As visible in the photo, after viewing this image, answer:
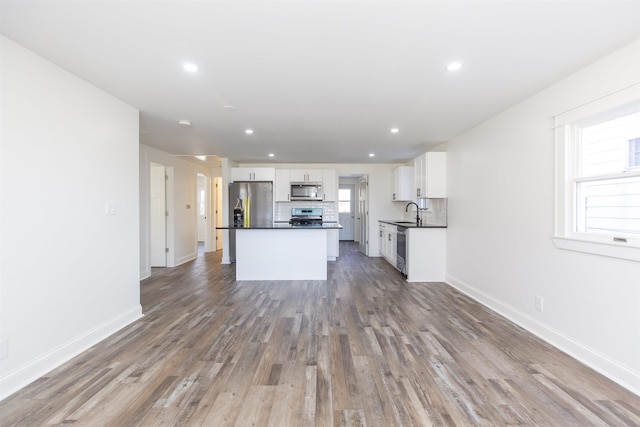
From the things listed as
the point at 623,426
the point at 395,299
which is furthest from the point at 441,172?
the point at 623,426

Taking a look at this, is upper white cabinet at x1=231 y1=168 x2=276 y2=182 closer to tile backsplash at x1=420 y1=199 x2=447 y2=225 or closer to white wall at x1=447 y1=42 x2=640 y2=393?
tile backsplash at x1=420 y1=199 x2=447 y2=225

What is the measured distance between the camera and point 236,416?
165cm

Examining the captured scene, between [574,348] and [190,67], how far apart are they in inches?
153

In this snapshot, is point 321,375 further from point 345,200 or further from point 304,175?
point 345,200

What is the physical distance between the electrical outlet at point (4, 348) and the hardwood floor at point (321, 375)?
270mm

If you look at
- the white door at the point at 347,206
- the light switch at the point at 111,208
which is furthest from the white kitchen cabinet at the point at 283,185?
the white door at the point at 347,206

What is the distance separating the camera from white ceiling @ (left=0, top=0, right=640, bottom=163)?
5.27 ft

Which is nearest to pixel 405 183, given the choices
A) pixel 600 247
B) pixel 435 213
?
pixel 435 213

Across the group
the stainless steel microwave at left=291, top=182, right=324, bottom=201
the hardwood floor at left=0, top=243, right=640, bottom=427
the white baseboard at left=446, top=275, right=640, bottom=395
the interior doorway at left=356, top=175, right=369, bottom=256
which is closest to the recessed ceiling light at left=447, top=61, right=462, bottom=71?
the hardwood floor at left=0, top=243, right=640, bottom=427

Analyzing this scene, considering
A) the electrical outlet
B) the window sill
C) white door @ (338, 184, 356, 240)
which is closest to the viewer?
the electrical outlet

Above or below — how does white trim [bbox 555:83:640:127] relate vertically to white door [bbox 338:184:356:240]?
above

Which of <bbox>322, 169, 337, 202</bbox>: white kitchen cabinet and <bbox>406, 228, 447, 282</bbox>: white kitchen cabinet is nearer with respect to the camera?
<bbox>406, 228, 447, 282</bbox>: white kitchen cabinet

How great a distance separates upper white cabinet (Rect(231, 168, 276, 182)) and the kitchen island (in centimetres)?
194

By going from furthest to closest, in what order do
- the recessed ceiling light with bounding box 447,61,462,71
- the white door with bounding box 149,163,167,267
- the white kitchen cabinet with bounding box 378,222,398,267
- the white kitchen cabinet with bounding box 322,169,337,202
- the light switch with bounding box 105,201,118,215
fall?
1. the white kitchen cabinet with bounding box 322,169,337,202
2. the white door with bounding box 149,163,167,267
3. the white kitchen cabinet with bounding box 378,222,398,267
4. the light switch with bounding box 105,201,118,215
5. the recessed ceiling light with bounding box 447,61,462,71
